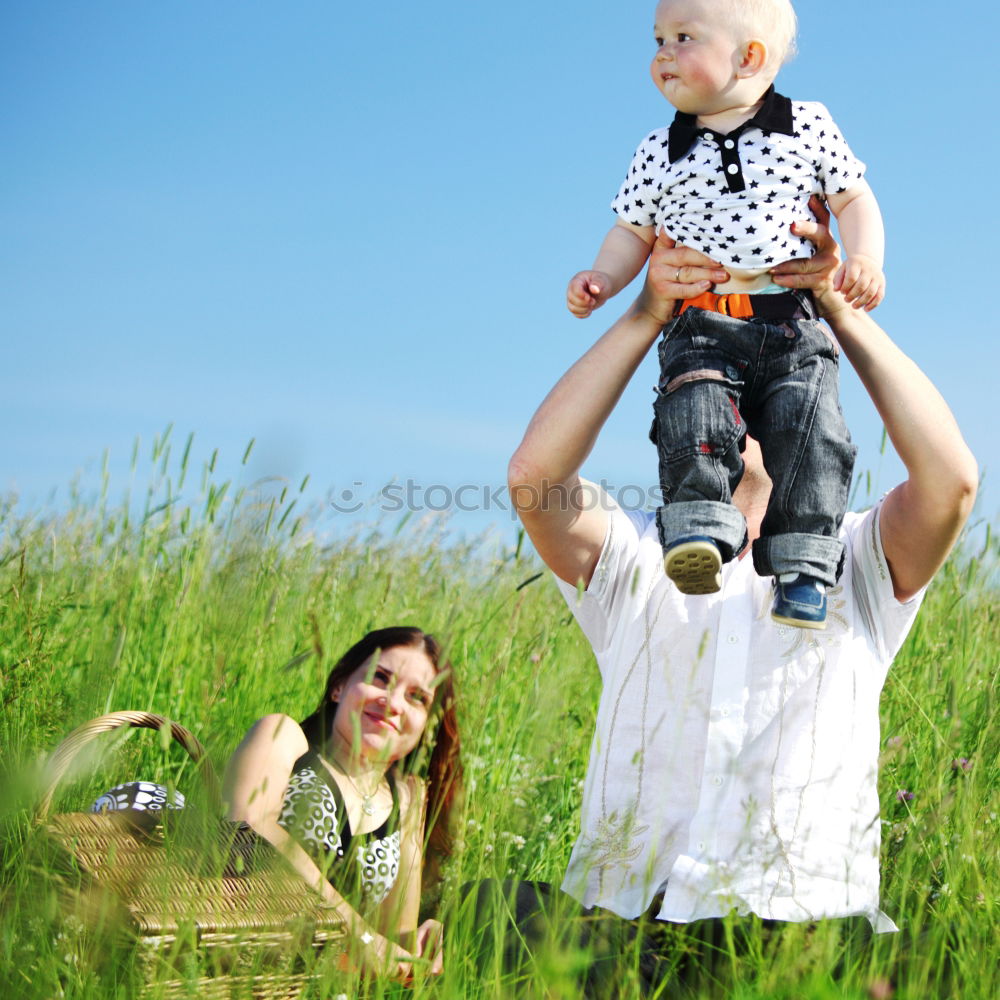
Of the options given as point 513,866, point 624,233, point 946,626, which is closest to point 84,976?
point 513,866

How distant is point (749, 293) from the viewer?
7.55 feet

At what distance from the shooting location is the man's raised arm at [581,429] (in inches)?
91.2

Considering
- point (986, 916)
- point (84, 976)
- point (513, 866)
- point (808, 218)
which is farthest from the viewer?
point (513, 866)

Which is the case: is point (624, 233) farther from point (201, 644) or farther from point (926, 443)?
point (201, 644)

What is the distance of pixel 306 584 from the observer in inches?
161

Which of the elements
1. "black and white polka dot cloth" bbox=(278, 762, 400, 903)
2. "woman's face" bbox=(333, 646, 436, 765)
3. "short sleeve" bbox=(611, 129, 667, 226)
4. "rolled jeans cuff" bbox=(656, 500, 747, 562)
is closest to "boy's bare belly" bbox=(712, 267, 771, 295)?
"short sleeve" bbox=(611, 129, 667, 226)

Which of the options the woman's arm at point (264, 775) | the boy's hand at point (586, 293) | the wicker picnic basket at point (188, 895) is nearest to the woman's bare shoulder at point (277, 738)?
the woman's arm at point (264, 775)

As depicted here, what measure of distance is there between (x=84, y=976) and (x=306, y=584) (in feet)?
8.07

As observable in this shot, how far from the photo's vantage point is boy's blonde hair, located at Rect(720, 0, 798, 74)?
7.34ft

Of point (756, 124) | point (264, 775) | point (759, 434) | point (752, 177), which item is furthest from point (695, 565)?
point (264, 775)

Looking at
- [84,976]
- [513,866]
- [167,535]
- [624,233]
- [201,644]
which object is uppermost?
[624,233]

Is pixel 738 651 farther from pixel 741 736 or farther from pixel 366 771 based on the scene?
pixel 366 771

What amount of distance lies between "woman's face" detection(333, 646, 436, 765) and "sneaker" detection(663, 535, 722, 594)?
922 mm

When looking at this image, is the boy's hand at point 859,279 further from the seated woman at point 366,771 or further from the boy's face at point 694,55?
the seated woman at point 366,771
